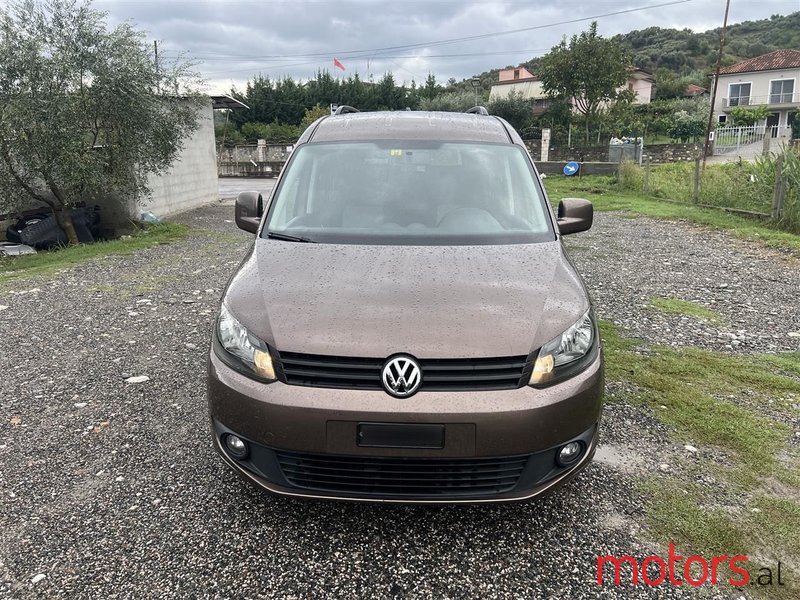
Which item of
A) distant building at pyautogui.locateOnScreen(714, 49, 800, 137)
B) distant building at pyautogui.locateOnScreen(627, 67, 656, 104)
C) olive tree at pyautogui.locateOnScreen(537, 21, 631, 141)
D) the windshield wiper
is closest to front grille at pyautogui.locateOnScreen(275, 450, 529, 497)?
the windshield wiper

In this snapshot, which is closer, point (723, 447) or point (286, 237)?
point (286, 237)

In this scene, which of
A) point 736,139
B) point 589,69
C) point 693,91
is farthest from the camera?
point 693,91

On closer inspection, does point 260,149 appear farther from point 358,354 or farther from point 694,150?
point 358,354

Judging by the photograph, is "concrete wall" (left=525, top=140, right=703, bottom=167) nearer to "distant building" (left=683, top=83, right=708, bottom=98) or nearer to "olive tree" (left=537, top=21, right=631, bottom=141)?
"olive tree" (left=537, top=21, right=631, bottom=141)

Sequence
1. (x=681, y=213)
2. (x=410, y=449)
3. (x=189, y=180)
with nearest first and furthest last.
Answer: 1. (x=410, y=449)
2. (x=681, y=213)
3. (x=189, y=180)

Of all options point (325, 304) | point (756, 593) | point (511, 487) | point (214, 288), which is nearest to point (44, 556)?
point (325, 304)

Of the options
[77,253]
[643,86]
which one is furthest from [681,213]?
[643,86]

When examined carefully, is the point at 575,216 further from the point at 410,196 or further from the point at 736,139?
the point at 736,139

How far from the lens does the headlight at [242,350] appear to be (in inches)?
91.4

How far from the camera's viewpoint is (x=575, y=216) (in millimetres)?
3664

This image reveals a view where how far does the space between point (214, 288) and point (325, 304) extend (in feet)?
16.5

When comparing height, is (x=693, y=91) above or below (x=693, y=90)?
below

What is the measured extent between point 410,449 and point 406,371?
0.29 m

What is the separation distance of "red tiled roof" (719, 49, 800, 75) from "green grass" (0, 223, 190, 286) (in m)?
58.1
